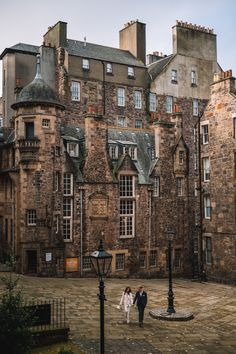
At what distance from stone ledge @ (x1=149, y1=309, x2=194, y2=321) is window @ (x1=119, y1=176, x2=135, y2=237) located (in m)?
14.8

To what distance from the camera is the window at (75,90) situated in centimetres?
4750

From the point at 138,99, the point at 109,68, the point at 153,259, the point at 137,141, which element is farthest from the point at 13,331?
the point at 138,99

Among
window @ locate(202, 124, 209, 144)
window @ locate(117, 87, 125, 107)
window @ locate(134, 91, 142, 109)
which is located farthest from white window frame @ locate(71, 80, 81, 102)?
window @ locate(202, 124, 209, 144)

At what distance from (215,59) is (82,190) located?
29623mm

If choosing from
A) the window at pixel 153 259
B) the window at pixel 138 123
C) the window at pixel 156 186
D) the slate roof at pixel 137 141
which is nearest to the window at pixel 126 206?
the slate roof at pixel 137 141

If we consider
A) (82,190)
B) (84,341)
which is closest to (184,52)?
(82,190)

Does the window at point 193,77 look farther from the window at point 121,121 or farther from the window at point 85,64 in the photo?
the window at point 85,64

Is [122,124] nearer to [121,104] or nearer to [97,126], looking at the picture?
[121,104]

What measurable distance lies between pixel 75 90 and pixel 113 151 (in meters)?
→ 13.1

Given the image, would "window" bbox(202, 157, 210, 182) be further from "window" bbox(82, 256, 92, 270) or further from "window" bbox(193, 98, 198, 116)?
"window" bbox(193, 98, 198, 116)

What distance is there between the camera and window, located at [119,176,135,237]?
37094 millimetres

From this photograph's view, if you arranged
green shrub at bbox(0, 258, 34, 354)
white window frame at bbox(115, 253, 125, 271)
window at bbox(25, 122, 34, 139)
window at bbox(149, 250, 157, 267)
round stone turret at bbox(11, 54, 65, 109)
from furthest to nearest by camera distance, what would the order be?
1. window at bbox(149, 250, 157, 267)
2. white window frame at bbox(115, 253, 125, 271)
3. window at bbox(25, 122, 34, 139)
4. round stone turret at bbox(11, 54, 65, 109)
5. green shrub at bbox(0, 258, 34, 354)

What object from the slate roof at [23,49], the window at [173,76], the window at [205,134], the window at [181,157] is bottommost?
the window at [181,157]

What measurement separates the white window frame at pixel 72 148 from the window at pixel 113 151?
310 cm
